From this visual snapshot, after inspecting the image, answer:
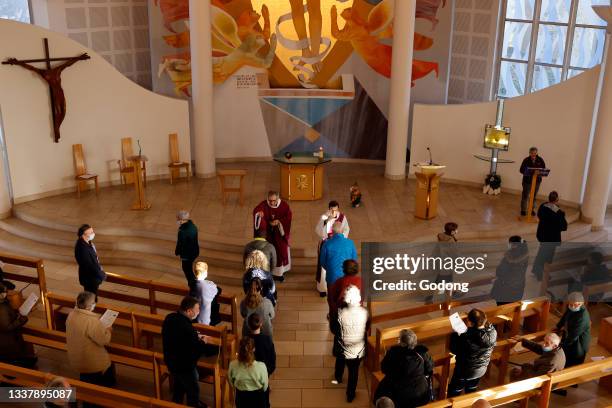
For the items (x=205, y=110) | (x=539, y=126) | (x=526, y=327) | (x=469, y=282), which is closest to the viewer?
(x=469, y=282)

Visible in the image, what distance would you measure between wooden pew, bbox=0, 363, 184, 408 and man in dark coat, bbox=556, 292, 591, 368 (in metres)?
4.53

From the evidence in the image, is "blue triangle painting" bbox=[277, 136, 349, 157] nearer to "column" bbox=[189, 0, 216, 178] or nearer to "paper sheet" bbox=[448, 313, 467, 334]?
"column" bbox=[189, 0, 216, 178]

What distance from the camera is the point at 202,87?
14.7m

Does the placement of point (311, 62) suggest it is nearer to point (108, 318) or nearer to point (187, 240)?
point (187, 240)

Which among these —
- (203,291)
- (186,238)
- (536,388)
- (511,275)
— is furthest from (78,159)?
(536,388)

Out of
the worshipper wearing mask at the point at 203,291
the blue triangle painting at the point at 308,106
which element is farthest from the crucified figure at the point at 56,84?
the worshipper wearing mask at the point at 203,291

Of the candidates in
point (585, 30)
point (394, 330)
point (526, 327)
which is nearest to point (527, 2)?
point (585, 30)

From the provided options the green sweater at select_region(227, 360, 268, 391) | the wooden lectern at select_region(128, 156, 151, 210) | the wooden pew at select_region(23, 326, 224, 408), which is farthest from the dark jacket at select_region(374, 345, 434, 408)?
the wooden lectern at select_region(128, 156, 151, 210)

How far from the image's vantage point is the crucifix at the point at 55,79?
12.9 meters

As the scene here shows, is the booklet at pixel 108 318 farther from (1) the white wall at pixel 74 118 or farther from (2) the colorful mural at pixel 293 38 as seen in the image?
(2) the colorful mural at pixel 293 38

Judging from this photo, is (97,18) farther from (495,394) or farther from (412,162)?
(495,394)

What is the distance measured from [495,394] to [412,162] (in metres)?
9.10

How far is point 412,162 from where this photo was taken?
50.8 feet

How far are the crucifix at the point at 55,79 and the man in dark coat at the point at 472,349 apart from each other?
9388 millimetres
